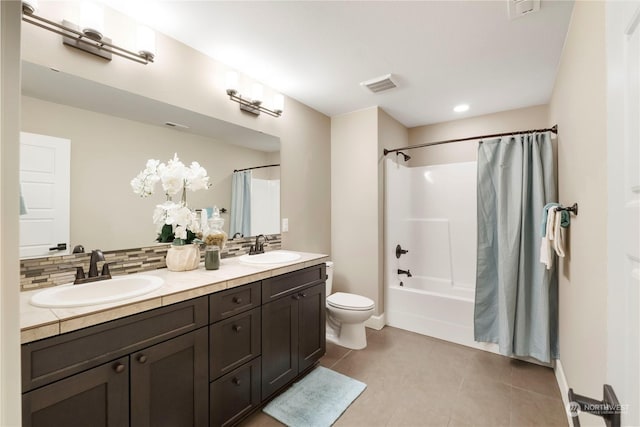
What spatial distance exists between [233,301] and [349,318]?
1309mm

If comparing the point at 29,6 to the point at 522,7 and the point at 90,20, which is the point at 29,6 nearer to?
the point at 90,20

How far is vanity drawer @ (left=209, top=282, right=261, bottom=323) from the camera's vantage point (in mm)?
1451

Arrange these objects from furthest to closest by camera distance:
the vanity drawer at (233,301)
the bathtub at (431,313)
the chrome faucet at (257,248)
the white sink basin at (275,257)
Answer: the bathtub at (431,313) < the chrome faucet at (257,248) < the white sink basin at (275,257) < the vanity drawer at (233,301)

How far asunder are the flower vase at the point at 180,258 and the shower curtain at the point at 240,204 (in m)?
0.50

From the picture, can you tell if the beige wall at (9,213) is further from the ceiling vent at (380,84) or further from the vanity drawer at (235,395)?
the ceiling vent at (380,84)

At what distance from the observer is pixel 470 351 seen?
99.2 inches

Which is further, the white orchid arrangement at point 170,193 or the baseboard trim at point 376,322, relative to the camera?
the baseboard trim at point 376,322

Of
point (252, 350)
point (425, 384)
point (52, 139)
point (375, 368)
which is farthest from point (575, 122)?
point (52, 139)

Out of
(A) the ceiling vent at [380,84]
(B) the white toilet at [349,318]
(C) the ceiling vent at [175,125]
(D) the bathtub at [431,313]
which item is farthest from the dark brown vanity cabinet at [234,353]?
(A) the ceiling vent at [380,84]

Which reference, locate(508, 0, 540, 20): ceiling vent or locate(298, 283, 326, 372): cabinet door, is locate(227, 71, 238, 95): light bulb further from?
locate(508, 0, 540, 20): ceiling vent

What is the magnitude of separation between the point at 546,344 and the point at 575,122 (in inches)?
65.2

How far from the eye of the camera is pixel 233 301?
155 cm

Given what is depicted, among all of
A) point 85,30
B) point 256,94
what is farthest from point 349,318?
point 85,30

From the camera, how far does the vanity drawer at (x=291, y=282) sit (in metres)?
1.77
